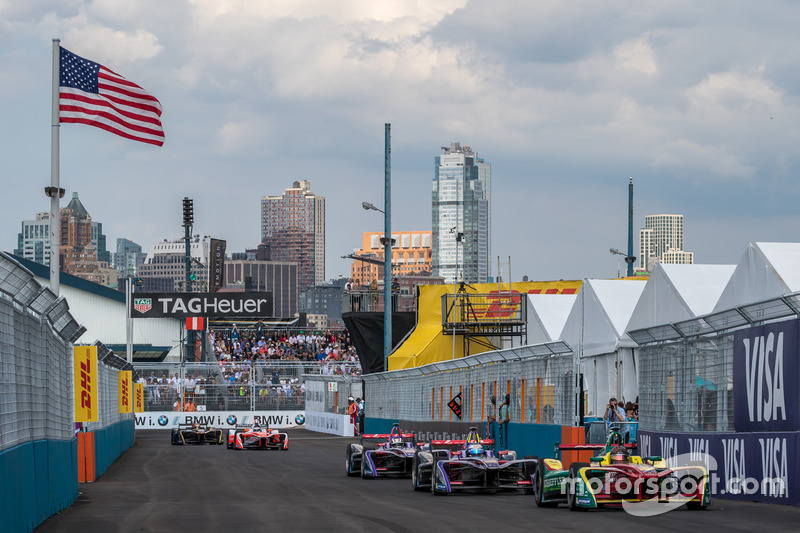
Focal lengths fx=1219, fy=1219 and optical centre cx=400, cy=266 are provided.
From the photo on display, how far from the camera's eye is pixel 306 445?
131 feet

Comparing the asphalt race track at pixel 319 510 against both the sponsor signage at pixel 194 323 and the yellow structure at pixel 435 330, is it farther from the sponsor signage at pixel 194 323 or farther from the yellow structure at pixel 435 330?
the sponsor signage at pixel 194 323

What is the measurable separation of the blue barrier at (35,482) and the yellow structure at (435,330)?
30412mm

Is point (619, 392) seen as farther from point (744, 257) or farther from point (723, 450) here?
point (723, 450)

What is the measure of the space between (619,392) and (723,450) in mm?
11906

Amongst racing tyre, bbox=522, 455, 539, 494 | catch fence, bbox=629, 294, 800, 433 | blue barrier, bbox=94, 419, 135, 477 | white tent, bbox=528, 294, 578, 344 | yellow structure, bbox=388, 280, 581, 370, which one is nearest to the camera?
catch fence, bbox=629, 294, 800, 433

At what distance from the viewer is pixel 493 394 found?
96.7 feet

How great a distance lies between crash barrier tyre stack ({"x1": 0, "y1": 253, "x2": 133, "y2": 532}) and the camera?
1103 cm

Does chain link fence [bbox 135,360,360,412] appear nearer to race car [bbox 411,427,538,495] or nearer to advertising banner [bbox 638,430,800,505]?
race car [bbox 411,427,538,495]

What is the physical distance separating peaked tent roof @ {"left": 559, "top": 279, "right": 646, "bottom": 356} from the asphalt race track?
829 centimetres

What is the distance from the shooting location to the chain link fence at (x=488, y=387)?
23891 millimetres

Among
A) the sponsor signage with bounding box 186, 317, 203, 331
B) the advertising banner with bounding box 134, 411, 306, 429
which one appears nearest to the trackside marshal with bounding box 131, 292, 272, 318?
the sponsor signage with bounding box 186, 317, 203, 331

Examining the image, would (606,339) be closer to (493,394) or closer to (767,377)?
(493,394)

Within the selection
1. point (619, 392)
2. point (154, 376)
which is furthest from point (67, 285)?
point (619, 392)

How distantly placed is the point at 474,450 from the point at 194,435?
24.5 m
